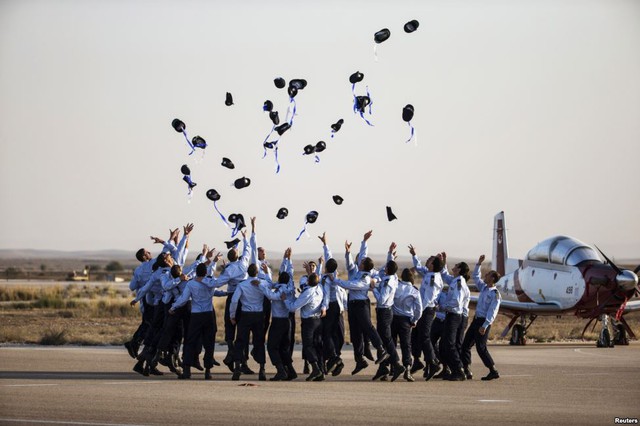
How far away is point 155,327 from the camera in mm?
21484

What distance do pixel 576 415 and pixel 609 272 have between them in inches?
688

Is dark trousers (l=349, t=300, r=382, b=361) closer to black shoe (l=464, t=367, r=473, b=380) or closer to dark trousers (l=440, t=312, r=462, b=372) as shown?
dark trousers (l=440, t=312, r=462, b=372)

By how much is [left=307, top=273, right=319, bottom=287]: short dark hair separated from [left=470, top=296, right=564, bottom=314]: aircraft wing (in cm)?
1538

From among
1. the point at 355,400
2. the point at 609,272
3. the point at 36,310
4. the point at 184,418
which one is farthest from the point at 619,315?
the point at 36,310

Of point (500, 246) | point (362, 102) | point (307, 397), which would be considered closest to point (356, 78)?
point (362, 102)

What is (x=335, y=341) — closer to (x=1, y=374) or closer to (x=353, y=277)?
(x=353, y=277)

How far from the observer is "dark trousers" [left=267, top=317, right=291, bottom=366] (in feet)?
68.2

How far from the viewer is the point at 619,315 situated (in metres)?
33.5

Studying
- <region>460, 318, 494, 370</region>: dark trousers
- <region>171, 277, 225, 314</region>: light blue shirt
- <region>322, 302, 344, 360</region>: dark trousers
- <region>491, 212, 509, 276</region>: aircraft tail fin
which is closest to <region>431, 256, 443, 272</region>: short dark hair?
<region>460, 318, 494, 370</region>: dark trousers

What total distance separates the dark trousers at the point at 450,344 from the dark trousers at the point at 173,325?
4602mm

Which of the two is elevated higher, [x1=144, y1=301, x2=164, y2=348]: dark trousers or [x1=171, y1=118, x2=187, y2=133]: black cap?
[x1=171, y1=118, x2=187, y2=133]: black cap

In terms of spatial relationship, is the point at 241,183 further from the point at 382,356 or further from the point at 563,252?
the point at 563,252

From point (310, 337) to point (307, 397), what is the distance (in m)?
3.24

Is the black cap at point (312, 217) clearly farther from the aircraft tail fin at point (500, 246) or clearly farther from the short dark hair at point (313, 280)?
the aircraft tail fin at point (500, 246)
